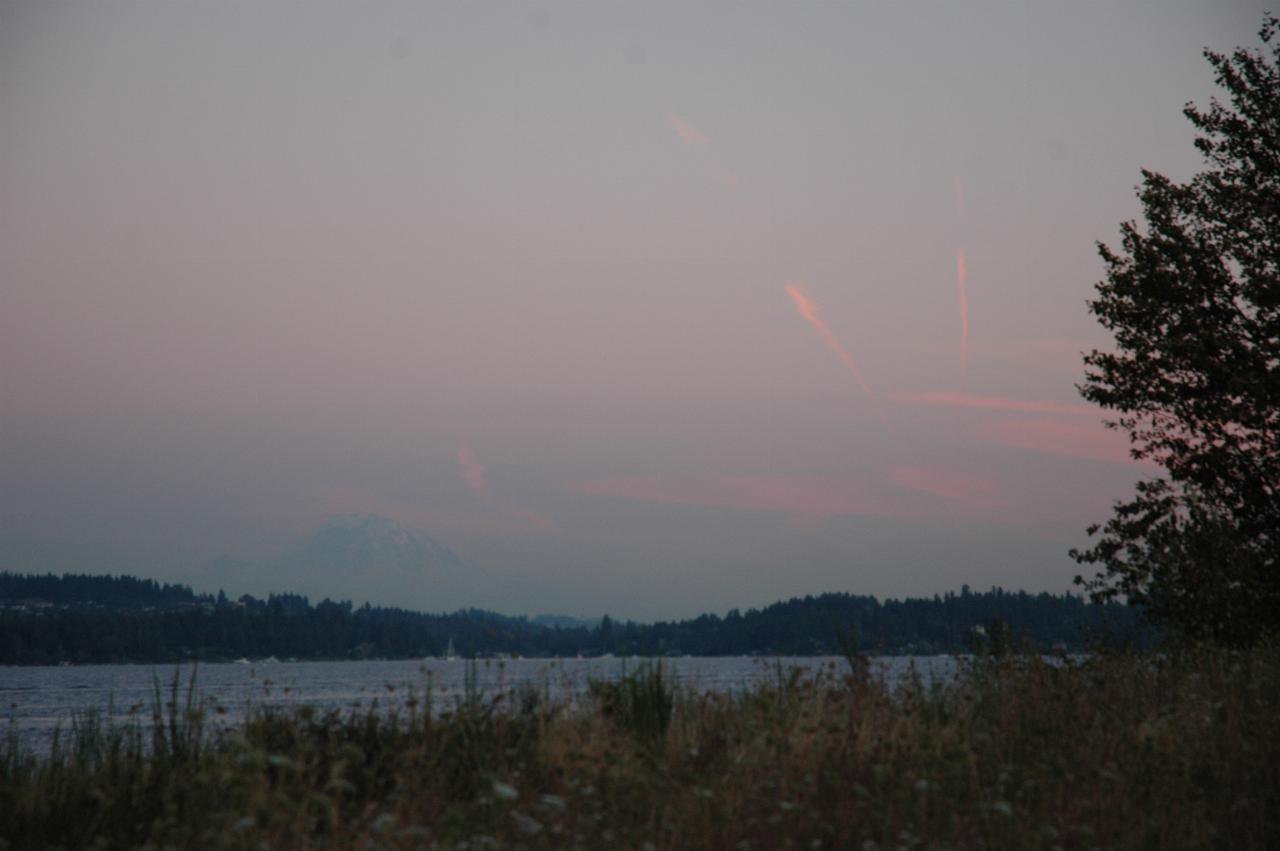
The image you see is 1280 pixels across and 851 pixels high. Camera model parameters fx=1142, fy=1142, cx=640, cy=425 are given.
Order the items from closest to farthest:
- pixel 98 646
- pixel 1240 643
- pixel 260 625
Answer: pixel 1240 643
pixel 98 646
pixel 260 625

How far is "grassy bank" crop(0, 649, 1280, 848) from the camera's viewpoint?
25.2 ft

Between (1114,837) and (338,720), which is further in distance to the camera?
(338,720)

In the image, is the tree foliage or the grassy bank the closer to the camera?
the grassy bank

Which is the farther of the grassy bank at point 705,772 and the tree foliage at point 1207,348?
the tree foliage at point 1207,348

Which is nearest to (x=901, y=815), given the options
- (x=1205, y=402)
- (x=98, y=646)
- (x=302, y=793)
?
Result: (x=302, y=793)

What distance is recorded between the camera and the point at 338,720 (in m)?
10.6

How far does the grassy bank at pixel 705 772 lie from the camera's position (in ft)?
25.2

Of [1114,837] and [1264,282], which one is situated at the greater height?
[1264,282]

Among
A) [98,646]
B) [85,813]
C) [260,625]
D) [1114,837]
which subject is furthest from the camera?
[260,625]

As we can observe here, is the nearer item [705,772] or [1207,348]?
[705,772]

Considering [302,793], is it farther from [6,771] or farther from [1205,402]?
[1205,402]

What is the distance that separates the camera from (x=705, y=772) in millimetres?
9172

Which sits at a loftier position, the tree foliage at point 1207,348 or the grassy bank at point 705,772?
the tree foliage at point 1207,348

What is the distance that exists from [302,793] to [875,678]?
19.3ft
